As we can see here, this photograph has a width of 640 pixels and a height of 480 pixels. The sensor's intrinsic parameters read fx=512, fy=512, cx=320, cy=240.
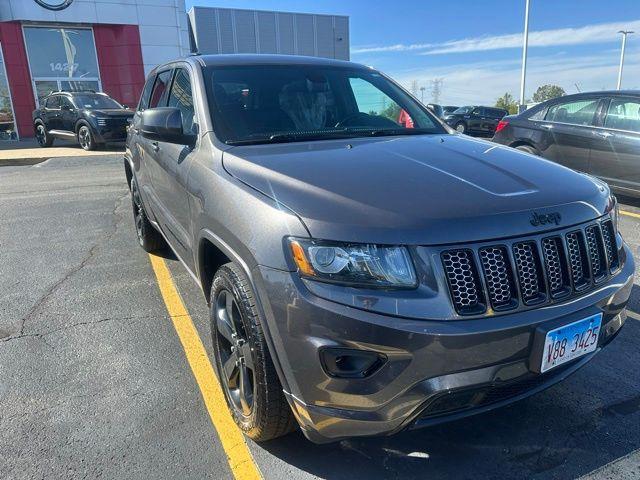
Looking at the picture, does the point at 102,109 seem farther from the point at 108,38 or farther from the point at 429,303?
the point at 429,303

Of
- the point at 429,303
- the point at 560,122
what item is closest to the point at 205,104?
the point at 429,303

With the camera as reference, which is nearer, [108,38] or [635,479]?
[635,479]

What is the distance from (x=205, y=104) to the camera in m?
3.06

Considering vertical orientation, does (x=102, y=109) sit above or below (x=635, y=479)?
above

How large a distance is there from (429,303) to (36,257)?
478 cm

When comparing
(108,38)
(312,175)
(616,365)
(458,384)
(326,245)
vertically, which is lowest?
(616,365)

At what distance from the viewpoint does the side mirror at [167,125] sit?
2.97 m

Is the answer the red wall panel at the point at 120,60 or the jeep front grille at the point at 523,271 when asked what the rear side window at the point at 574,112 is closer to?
the jeep front grille at the point at 523,271

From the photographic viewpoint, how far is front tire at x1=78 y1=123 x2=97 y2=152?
47.8 feet

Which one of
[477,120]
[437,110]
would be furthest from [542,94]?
[437,110]

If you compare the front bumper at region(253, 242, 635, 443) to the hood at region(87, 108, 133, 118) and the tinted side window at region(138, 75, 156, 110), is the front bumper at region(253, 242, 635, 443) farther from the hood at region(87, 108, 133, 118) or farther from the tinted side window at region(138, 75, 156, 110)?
the hood at region(87, 108, 133, 118)

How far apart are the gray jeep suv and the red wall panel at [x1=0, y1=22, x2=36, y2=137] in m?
21.7

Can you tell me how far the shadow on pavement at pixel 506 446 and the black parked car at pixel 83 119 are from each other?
530 inches

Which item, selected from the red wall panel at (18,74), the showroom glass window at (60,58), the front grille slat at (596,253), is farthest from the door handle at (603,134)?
the red wall panel at (18,74)
